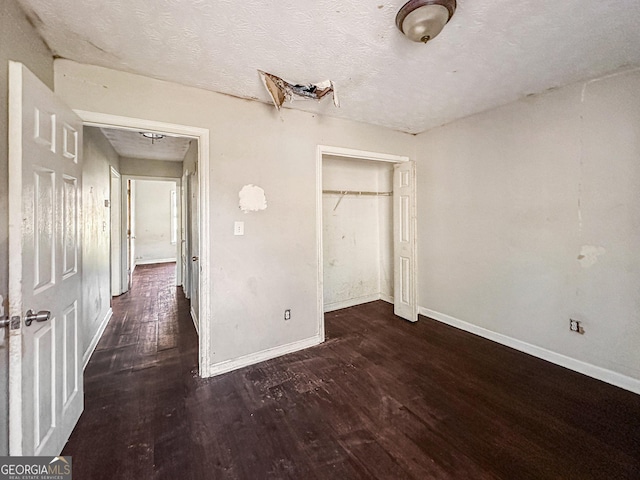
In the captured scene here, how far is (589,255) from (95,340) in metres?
4.88

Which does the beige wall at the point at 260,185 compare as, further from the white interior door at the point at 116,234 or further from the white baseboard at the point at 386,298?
the white interior door at the point at 116,234

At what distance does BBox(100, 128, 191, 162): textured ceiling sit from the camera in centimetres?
340

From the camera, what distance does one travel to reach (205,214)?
2303 mm

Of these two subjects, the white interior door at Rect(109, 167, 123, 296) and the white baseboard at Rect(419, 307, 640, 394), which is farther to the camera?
the white interior door at Rect(109, 167, 123, 296)

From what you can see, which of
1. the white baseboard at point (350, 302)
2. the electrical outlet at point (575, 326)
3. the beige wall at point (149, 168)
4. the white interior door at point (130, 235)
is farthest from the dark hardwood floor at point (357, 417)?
the beige wall at point (149, 168)

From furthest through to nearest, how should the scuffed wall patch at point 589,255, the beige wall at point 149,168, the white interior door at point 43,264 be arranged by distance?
the beige wall at point 149,168, the scuffed wall patch at point 589,255, the white interior door at point 43,264

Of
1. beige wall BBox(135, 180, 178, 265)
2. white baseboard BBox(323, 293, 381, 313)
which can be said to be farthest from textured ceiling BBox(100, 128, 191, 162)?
beige wall BBox(135, 180, 178, 265)

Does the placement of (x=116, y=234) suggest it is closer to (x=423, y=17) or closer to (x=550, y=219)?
(x=423, y=17)

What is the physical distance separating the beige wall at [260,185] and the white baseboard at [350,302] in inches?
44.0

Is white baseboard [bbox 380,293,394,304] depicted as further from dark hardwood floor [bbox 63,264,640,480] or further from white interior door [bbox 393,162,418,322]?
dark hardwood floor [bbox 63,264,640,480]

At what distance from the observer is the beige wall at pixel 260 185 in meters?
2.11

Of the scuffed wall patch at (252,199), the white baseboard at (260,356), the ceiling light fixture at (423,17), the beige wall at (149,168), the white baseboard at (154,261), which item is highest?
the beige wall at (149,168)

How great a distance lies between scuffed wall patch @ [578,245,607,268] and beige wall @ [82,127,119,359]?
4456 millimetres

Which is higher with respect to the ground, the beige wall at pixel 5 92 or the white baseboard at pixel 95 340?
the beige wall at pixel 5 92
